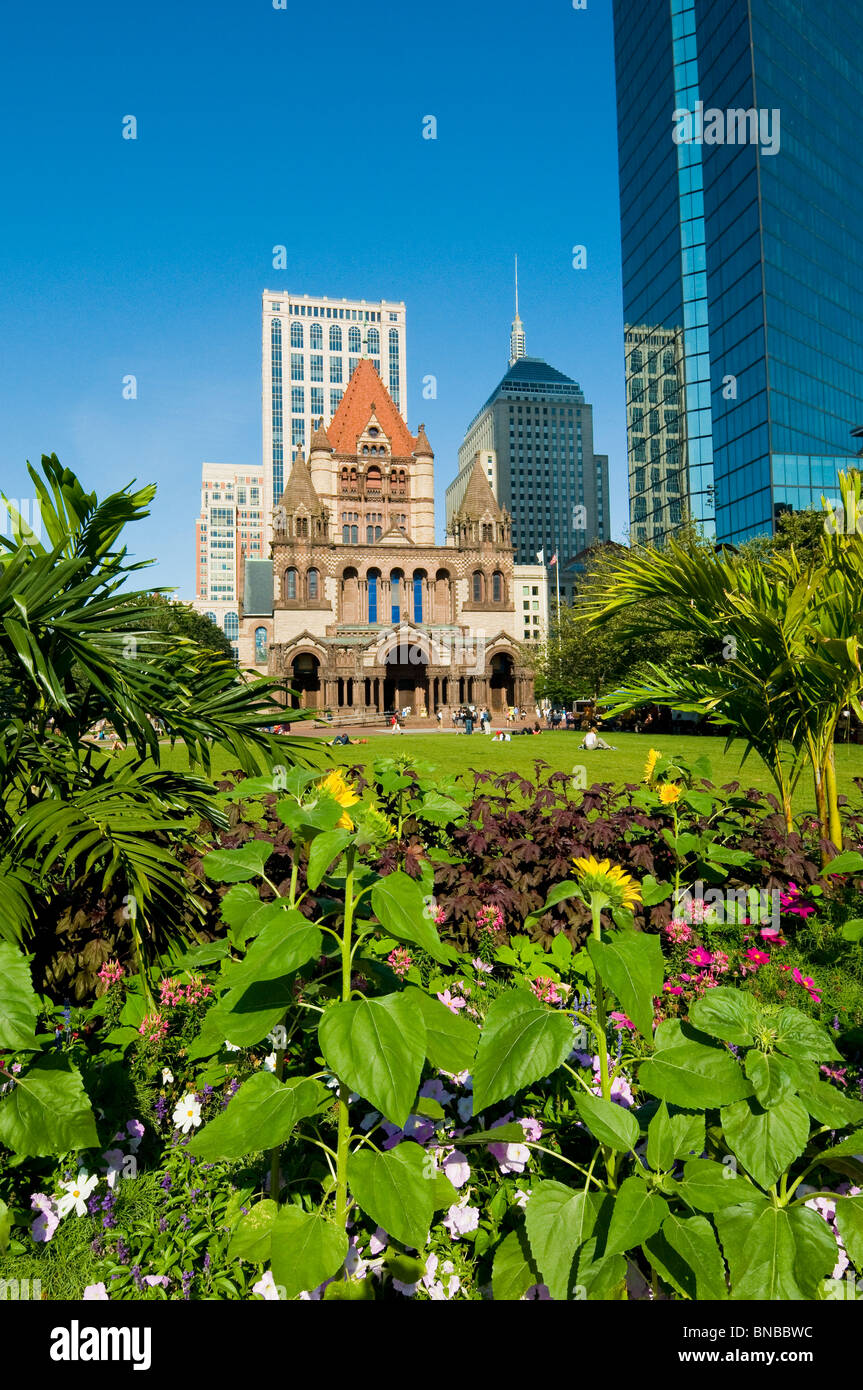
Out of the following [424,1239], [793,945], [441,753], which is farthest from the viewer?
[441,753]

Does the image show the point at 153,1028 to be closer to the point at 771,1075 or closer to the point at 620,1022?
the point at 620,1022

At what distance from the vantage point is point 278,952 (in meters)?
1.62

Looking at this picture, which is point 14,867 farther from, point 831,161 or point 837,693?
point 831,161

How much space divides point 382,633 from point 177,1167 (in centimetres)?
5224

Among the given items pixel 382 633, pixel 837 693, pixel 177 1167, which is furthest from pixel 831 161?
pixel 177 1167

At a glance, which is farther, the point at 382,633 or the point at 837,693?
the point at 382,633

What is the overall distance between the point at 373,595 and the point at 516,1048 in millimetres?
58708

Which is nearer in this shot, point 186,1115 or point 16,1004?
point 16,1004

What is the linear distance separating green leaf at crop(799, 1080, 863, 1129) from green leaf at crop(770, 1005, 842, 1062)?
2.5 inches

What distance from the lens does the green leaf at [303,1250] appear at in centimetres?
158

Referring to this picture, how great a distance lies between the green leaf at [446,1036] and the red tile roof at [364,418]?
66611 millimetres

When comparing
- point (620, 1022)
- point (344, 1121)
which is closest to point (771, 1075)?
point (344, 1121)

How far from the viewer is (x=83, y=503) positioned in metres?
3.68

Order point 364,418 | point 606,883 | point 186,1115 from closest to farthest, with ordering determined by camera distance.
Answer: point 606,883
point 186,1115
point 364,418
